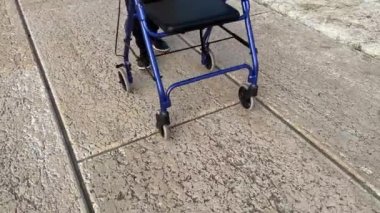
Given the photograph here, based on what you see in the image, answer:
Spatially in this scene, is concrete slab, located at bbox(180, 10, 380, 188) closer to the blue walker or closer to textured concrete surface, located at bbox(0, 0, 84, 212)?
the blue walker

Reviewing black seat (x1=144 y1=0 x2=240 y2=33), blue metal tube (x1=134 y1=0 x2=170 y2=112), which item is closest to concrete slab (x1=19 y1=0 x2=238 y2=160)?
blue metal tube (x1=134 y1=0 x2=170 y2=112)

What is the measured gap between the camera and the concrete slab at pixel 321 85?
1.89 meters

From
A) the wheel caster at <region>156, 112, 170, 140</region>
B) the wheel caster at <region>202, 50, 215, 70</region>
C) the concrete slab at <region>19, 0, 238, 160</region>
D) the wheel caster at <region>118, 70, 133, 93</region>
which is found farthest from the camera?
the wheel caster at <region>202, 50, 215, 70</region>

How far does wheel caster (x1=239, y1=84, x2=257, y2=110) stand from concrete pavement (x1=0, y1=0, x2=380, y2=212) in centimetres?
5

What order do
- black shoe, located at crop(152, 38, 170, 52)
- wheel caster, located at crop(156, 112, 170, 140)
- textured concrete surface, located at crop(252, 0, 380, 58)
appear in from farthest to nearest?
textured concrete surface, located at crop(252, 0, 380, 58) < black shoe, located at crop(152, 38, 170, 52) < wheel caster, located at crop(156, 112, 170, 140)

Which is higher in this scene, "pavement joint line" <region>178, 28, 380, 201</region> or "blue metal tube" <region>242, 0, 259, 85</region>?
"blue metal tube" <region>242, 0, 259, 85</region>

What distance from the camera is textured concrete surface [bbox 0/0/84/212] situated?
158cm

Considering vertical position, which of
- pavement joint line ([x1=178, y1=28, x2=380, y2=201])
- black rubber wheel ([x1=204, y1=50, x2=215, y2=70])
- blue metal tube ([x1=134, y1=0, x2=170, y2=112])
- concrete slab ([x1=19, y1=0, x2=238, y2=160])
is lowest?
concrete slab ([x1=19, y1=0, x2=238, y2=160])

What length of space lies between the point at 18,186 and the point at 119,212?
20.2 inches

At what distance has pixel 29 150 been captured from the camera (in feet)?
6.05

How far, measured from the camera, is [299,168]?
1.73 meters

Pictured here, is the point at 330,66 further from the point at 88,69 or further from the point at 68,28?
the point at 68,28

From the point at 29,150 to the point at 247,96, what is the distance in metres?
1.20

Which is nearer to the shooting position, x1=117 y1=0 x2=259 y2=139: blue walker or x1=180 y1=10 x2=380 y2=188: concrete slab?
x1=117 y1=0 x2=259 y2=139: blue walker
